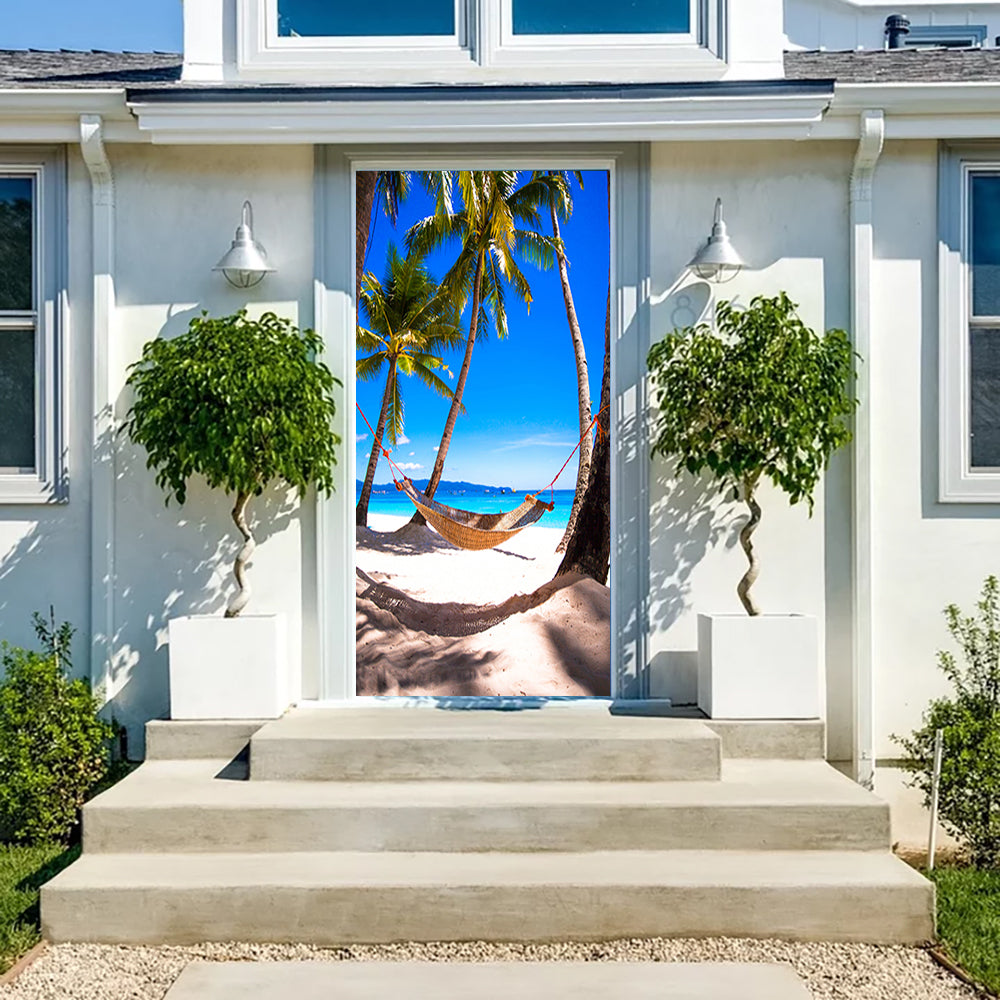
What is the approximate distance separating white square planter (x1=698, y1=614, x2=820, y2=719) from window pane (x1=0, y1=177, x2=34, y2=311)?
3.34 m

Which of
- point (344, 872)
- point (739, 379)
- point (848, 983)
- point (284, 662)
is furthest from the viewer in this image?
point (284, 662)

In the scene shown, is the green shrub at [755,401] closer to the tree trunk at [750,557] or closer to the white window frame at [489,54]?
the tree trunk at [750,557]

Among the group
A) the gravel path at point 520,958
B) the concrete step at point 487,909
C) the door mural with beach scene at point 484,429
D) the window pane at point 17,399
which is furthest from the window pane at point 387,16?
the gravel path at point 520,958

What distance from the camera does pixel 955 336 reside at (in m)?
4.89

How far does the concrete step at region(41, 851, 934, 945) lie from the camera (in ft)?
11.6

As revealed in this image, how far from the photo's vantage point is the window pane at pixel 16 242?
16.2 ft

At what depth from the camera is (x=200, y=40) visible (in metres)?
4.95

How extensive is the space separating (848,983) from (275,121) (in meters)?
3.82

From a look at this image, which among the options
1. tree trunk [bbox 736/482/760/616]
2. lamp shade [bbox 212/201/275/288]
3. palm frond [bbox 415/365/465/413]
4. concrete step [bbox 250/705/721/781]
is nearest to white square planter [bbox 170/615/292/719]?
concrete step [bbox 250/705/721/781]

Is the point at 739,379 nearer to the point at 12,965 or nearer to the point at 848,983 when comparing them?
the point at 848,983

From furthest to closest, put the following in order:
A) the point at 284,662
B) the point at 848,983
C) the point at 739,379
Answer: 1. the point at 284,662
2. the point at 739,379
3. the point at 848,983

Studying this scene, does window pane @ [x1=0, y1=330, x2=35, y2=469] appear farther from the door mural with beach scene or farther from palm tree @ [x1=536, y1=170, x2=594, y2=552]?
palm tree @ [x1=536, y1=170, x2=594, y2=552]

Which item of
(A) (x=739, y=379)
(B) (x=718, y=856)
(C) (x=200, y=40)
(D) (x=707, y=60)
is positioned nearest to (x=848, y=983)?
(B) (x=718, y=856)

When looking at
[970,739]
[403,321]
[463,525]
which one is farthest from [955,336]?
[403,321]
